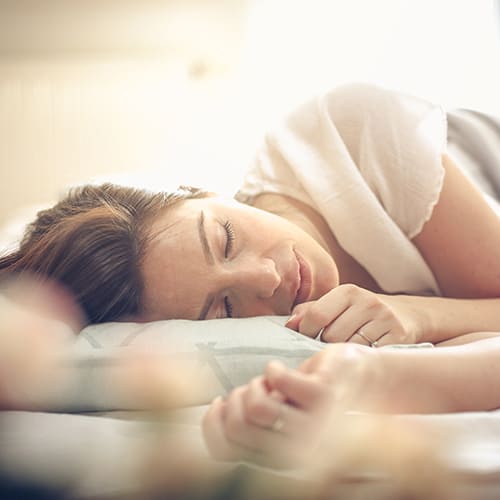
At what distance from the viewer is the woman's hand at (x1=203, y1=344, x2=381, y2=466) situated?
11.8 inches

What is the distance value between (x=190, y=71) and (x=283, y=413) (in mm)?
1757

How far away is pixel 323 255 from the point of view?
75 centimetres

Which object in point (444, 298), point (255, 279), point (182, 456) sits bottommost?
point (444, 298)

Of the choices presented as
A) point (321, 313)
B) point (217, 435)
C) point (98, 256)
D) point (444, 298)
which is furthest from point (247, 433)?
point (444, 298)

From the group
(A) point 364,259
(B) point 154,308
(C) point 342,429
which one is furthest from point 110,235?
(C) point 342,429

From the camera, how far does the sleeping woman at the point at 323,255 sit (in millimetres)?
447

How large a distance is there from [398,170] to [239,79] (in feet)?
4.05

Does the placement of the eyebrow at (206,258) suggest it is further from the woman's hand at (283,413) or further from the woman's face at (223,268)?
the woman's hand at (283,413)

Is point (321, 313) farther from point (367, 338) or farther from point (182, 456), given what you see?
point (182, 456)

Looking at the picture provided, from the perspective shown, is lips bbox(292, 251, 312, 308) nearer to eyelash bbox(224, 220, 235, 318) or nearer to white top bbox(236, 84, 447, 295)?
eyelash bbox(224, 220, 235, 318)

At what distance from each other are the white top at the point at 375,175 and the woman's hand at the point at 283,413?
53 cm

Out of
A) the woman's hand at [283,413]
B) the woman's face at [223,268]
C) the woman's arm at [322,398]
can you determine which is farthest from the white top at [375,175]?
the woman's hand at [283,413]

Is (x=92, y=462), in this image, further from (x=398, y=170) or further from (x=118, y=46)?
(x=118, y=46)

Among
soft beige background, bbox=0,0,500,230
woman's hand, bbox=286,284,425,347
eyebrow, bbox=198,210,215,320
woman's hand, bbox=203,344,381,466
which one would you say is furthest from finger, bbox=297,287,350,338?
soft beige background, bbox=0,0,500,230
